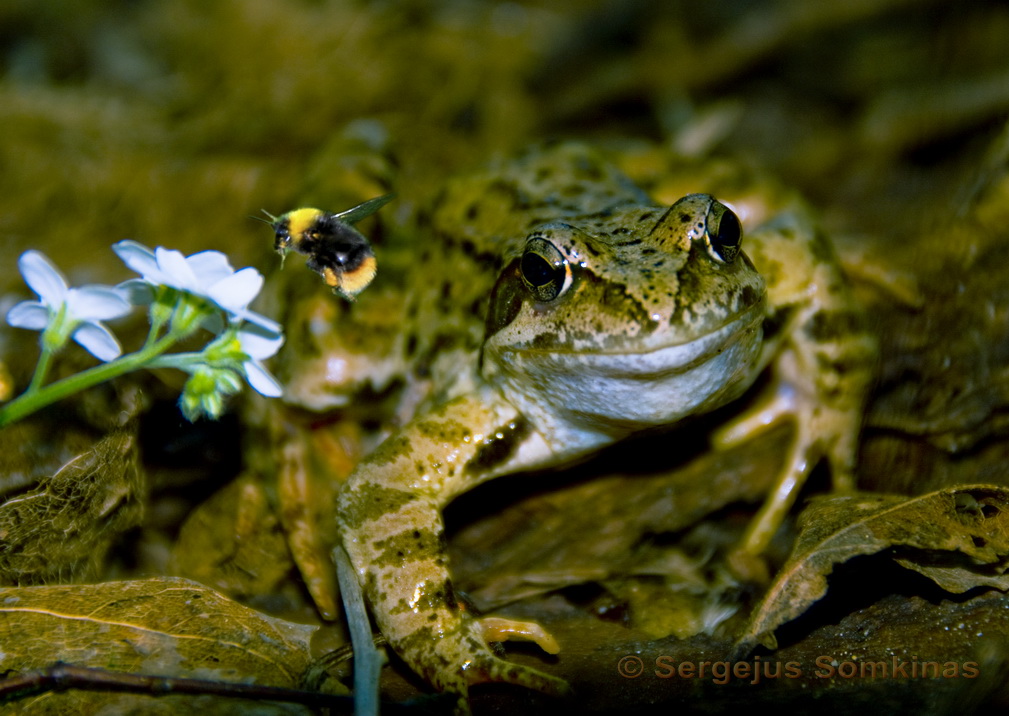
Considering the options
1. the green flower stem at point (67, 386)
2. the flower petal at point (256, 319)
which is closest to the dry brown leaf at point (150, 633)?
the green flower stem at point (67, 386)

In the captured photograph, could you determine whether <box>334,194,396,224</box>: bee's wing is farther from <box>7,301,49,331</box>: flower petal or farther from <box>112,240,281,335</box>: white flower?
<box>7,301,49,331</box>: flower petal

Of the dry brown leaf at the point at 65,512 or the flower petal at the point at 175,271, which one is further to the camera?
the dry brown leaf at the point at 65,512

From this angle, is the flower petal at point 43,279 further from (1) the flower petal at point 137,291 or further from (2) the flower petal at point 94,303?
(1) the flower petal at point 137,291

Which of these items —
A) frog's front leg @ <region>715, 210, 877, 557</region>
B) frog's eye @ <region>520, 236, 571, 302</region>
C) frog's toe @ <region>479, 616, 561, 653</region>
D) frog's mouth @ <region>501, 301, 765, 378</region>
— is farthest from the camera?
frog's front leg @ <region>715, 210, 877, 557</region>

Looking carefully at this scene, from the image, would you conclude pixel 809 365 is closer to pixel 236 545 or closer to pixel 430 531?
pixel 430 531

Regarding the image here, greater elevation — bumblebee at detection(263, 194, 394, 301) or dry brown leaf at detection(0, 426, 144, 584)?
bumblebee at detection(263, 194, 394, 301)

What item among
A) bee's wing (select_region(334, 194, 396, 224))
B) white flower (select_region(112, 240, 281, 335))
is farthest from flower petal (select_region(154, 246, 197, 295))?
bee's wing (select_region(334, 194, 396, 224))
